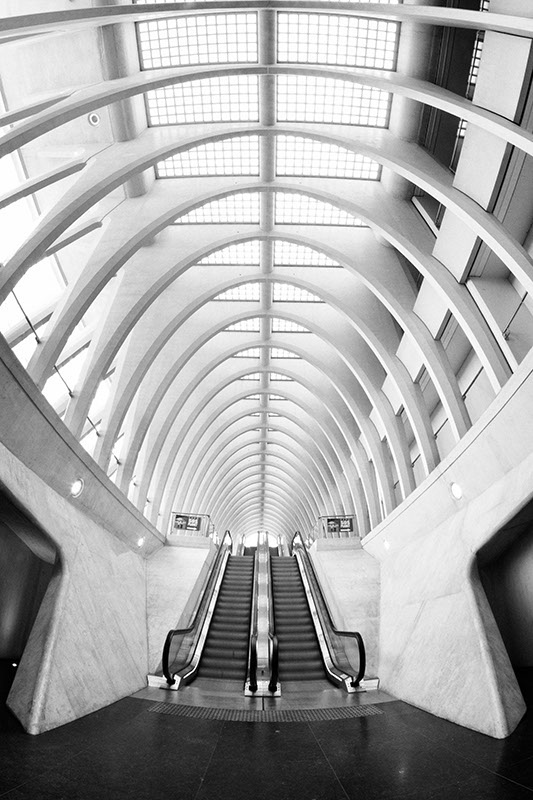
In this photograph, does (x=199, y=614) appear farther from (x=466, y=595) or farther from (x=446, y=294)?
(x=446, y=294)

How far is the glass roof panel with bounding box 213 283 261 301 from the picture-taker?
67.3 ft

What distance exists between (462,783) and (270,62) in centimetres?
1252

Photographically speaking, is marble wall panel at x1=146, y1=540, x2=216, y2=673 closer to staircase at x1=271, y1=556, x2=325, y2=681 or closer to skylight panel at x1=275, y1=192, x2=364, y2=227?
staircase at x1=271, y1=556, x2=325, y2=681

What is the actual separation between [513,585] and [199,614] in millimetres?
8104

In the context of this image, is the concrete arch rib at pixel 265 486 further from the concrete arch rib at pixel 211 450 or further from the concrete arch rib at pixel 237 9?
the concrete arch rib at pixel 237 9

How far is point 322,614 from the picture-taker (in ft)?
46.5

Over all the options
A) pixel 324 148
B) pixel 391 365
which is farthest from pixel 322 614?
pixel 324 148

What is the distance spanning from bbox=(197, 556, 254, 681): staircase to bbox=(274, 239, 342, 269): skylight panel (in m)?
11.3

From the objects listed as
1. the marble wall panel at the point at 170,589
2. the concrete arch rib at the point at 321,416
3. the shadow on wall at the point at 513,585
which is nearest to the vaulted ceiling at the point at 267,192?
the concrete arch rib at the point at 321,416

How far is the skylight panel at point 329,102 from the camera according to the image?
502 inches

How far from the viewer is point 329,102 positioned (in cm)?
1302

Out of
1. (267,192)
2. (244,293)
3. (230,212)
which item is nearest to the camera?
(267,192)

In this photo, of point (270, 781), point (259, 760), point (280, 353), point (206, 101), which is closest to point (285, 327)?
point (280, 353)

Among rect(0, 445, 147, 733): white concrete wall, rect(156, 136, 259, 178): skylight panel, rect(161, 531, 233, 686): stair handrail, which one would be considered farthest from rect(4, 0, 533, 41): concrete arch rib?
rect(161, 531, 233, 686): stair handrail
